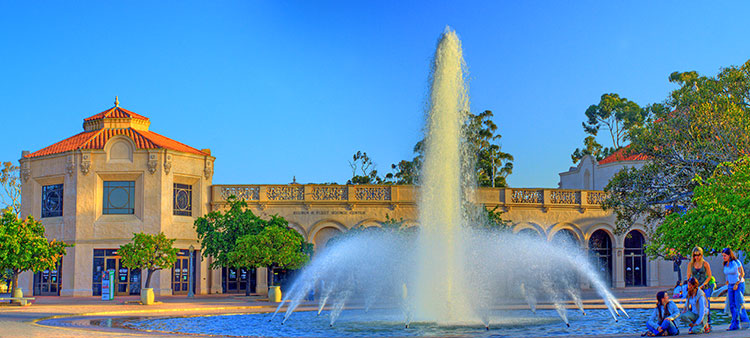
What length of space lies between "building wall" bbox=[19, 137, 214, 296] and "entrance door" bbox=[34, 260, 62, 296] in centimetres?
59

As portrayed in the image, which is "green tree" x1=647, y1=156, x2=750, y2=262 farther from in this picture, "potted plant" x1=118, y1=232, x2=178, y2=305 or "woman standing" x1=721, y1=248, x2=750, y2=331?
"potted plant" x1=118, y1=232, x2=178, y2=305

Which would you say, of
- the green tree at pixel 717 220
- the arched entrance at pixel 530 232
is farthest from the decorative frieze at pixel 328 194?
the green tree at pixel 717 220

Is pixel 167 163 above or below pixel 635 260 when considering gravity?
above

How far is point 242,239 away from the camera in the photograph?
114 feet

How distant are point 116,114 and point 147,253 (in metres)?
12.9

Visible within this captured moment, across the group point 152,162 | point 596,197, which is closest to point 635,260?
point 596,197

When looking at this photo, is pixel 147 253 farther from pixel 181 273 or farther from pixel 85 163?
pixel 85 163

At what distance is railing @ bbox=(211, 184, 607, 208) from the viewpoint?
4306cm

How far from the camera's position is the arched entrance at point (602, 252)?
4734 centimetres

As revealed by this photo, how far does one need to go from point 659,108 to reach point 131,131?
2604cm

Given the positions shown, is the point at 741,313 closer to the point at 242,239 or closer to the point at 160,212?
the point at 242,239

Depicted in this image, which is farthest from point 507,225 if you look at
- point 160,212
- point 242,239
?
point 160,212

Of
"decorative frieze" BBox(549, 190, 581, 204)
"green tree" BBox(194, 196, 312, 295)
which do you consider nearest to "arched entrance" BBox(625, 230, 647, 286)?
"decorative frieze" BBox(549, 190, 581, 204)

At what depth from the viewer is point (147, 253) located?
33.5 metres
